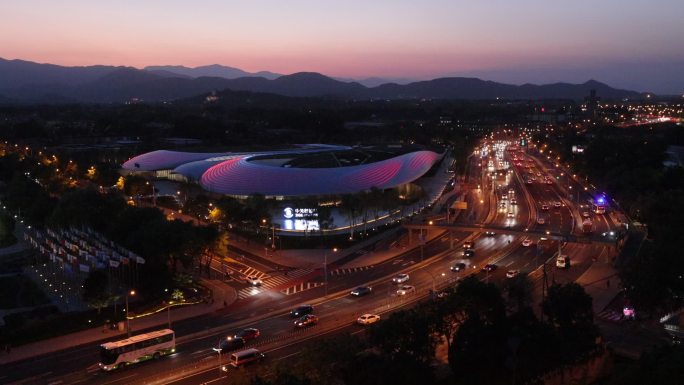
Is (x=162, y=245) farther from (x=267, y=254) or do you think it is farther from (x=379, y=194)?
(x=379, y=194)

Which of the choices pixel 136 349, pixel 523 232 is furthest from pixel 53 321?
pixel 523 232

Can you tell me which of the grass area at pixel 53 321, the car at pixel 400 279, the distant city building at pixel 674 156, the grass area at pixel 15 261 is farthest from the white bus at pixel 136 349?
the distant city building at pixel 674 156

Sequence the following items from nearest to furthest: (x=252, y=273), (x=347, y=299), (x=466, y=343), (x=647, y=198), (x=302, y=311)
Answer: (x=466, y=343) < (x=302, y=311) < (x=347, y=299) < (x=252, y=273) < (x=647, y=198)

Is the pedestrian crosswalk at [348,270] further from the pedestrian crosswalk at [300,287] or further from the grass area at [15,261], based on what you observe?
the grass area at [15,261]

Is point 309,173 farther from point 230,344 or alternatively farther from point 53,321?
point 230,344

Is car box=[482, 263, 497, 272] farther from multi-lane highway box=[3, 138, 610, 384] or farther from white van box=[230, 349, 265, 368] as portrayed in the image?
white van box=[230, 349, 265, 368]

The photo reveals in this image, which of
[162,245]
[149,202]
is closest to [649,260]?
[162,245]

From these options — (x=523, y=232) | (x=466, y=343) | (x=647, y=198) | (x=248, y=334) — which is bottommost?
(x=248, y=334)
